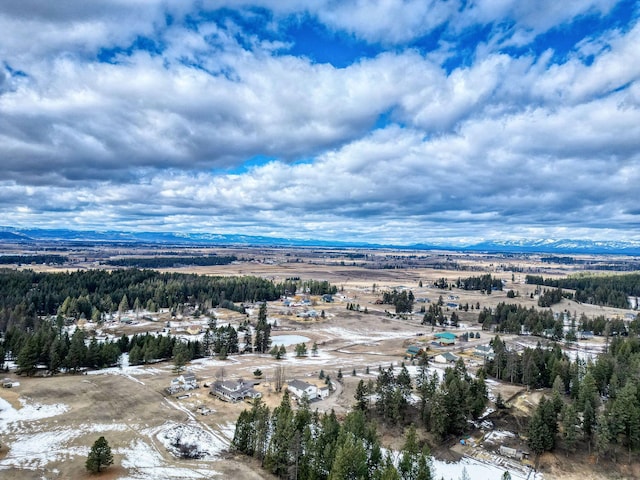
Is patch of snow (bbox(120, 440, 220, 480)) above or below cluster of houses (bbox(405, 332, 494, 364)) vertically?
above

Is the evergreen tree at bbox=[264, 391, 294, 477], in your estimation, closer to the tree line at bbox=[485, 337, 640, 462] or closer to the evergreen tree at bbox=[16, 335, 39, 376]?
the tree line at bbox=[485, 337, 640, 462]

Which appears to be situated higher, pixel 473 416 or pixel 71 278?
pixel 71 278

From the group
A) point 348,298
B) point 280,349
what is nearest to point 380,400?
→ point 280,349

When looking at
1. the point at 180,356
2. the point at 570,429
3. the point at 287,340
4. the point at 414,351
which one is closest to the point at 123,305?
the point at 287,340

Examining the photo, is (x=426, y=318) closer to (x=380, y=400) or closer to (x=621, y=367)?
(x=621, y=367)

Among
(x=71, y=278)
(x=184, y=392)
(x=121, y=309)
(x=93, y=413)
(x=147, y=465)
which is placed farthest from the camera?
(x=71, y=278)

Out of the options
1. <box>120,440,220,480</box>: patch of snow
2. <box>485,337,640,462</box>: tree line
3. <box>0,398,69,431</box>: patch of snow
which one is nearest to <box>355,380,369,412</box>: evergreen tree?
<box>485,337,640,462</box>: tree line

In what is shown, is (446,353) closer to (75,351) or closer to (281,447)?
(281,447)

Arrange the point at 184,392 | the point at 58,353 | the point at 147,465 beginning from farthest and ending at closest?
the point at 58,353 < the point at 184,392 < the point at 147,465
